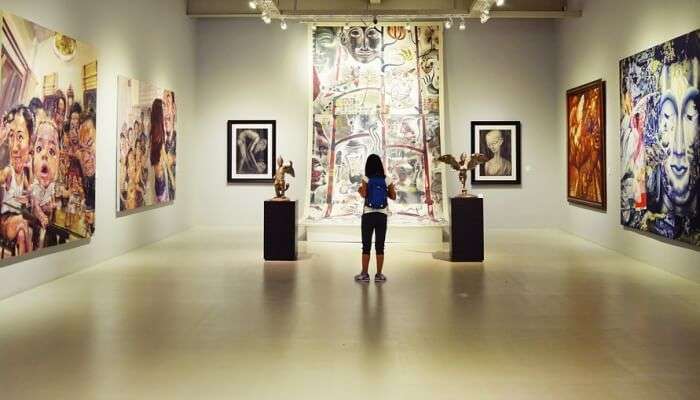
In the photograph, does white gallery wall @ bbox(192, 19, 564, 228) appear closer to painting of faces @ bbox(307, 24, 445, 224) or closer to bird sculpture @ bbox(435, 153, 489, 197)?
painting of faces @ bbox(307, 24, 445, 224)

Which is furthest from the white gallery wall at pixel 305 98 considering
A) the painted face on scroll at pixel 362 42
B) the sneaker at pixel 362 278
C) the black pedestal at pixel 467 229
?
the sneaker at pixel 362 278

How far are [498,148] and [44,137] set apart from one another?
42.9 feet

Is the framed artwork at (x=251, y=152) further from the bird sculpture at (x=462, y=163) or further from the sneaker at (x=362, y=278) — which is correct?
the sneaker at (x=362, y=278)

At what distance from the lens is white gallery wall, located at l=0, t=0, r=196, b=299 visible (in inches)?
409

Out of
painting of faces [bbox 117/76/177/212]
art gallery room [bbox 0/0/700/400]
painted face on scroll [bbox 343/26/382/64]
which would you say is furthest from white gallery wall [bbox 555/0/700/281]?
painting of faces [bbox 117/76/177/212]

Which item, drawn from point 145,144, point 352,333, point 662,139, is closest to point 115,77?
point 145,144

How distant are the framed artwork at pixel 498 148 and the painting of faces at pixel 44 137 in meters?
→ 11.2

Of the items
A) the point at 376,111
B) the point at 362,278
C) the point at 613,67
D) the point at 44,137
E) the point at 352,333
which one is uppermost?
the point at 613,67

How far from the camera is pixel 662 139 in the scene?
11.8 meters

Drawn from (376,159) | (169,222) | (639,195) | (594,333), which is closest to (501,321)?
(594,333)

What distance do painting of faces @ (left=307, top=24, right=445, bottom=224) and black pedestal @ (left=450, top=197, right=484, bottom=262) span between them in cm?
517

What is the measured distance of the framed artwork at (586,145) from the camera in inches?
599

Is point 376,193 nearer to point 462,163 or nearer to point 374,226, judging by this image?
point 374,226

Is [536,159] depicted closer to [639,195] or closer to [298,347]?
[639,195]
